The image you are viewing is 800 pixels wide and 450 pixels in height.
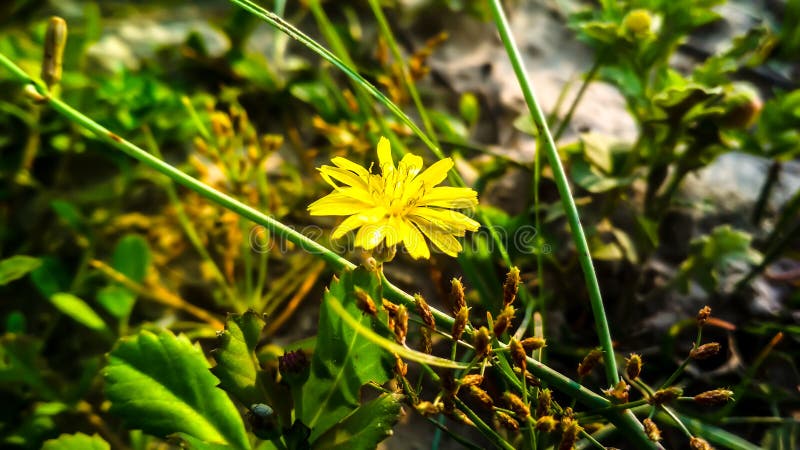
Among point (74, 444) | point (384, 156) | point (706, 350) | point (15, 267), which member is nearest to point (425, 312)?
point (384, 156)

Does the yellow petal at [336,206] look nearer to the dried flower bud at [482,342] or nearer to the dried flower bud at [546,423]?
the dried flower bud at [482,342]

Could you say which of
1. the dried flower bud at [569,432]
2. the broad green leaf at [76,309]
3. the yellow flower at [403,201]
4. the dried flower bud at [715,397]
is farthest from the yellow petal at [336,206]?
the broad green leaf at [76,309]

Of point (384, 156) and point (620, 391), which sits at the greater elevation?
point (384, 156)

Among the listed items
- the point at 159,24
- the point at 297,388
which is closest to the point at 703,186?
the point at 297,388

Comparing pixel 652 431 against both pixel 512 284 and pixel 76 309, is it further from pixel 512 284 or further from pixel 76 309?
pixel 76 309

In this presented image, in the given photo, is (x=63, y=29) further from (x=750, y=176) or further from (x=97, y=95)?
(x=750, y=176)

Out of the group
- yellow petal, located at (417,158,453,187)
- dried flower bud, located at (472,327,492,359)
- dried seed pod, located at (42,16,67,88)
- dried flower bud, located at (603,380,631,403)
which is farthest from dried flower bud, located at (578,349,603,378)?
dried seed pod, located at (42,16,67,88)
